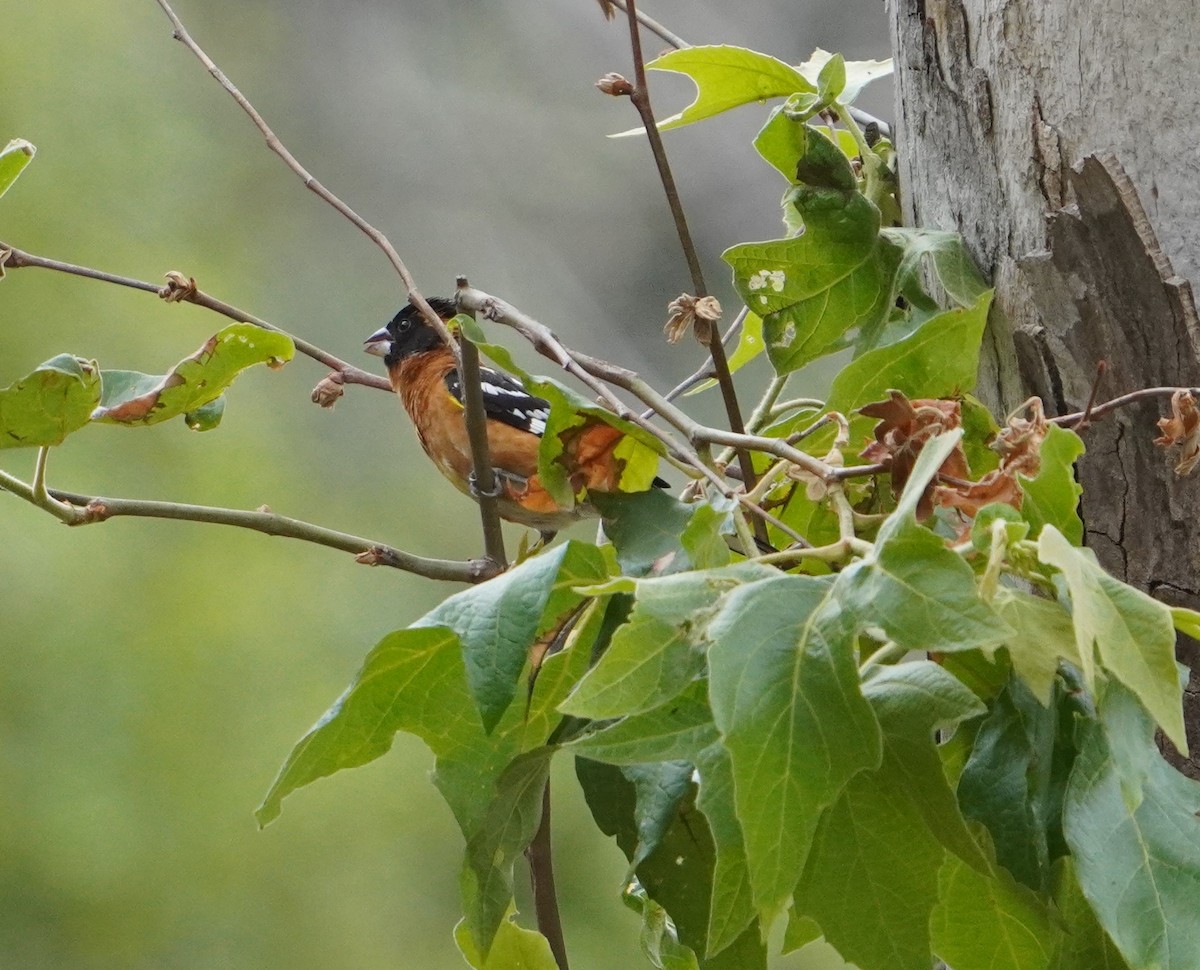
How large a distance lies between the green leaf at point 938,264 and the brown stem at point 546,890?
450 mm

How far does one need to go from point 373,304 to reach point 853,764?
4.21 m

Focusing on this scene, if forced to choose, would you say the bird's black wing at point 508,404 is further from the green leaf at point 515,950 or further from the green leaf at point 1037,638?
the green leaf at point 1037,638

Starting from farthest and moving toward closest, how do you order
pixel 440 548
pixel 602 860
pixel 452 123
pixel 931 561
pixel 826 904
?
pixel 452 123 < pixel 440 548 < pixel 602 860 < pixel 826 904 < pixel 931 561

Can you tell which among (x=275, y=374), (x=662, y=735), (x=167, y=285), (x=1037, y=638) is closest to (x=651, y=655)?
(x=662, y=735)

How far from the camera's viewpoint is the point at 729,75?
0.96m

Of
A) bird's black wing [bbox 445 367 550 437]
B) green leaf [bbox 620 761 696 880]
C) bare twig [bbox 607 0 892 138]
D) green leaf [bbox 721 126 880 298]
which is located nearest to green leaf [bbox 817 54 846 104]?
green leaf [bbox 721 126 880 298]

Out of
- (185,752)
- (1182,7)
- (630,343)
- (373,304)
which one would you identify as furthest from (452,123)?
(1182,7)

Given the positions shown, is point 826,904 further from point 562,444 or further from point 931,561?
point 562,444

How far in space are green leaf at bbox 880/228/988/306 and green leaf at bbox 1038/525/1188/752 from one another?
425mm

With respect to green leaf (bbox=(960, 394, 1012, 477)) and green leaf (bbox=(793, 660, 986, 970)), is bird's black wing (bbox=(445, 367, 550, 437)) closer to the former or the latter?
green leaf (bbox=(960, 394, 1012, 477))

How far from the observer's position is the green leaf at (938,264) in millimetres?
883

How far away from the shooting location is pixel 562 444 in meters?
0.78

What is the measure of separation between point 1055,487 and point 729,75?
1.69ft

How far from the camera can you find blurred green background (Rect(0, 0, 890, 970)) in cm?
379
